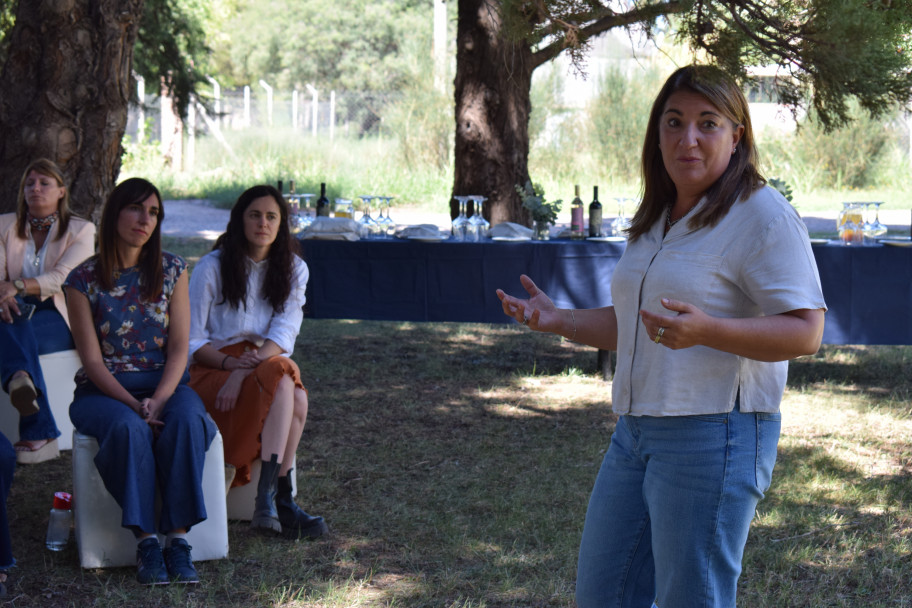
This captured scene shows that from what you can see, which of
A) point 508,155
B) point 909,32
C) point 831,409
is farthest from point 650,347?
point 508,155

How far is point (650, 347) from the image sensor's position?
1969mm

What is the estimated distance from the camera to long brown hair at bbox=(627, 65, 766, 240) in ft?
6.18

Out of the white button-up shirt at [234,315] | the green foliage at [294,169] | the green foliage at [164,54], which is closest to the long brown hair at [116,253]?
the white button-up shirt at [234,315]

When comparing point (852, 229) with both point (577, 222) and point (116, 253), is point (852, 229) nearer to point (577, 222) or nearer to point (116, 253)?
point (577, 222)

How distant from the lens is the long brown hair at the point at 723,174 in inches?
74.2

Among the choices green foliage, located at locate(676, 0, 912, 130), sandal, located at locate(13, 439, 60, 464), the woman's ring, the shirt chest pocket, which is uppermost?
green foliage, located at locate(676, 0, 912, 130)

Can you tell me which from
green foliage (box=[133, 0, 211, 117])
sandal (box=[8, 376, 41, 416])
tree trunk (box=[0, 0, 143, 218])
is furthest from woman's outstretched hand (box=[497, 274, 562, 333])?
green foliage (box=[133, 0, 211, 117])

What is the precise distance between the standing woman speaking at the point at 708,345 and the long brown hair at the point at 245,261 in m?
2.39

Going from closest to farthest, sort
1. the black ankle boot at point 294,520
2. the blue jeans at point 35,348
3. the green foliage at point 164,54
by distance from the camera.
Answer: the black ankle boot at point 294,520
the blue jeans at point 35,348
the green foliage at point 164,54

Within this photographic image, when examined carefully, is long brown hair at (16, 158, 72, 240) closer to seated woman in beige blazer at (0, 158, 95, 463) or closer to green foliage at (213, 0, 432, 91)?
seated woman in beige blazer at (0, 158, 95, 463)

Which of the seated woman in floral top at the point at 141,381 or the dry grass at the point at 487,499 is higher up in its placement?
the seated woman in floral top at the point at 141,381

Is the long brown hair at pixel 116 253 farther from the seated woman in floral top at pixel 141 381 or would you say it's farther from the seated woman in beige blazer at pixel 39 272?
the seated woman in beige blazer at pixel 39 272

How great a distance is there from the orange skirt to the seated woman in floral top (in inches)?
9.0

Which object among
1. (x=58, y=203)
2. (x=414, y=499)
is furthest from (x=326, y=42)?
(x=414, y=499)
